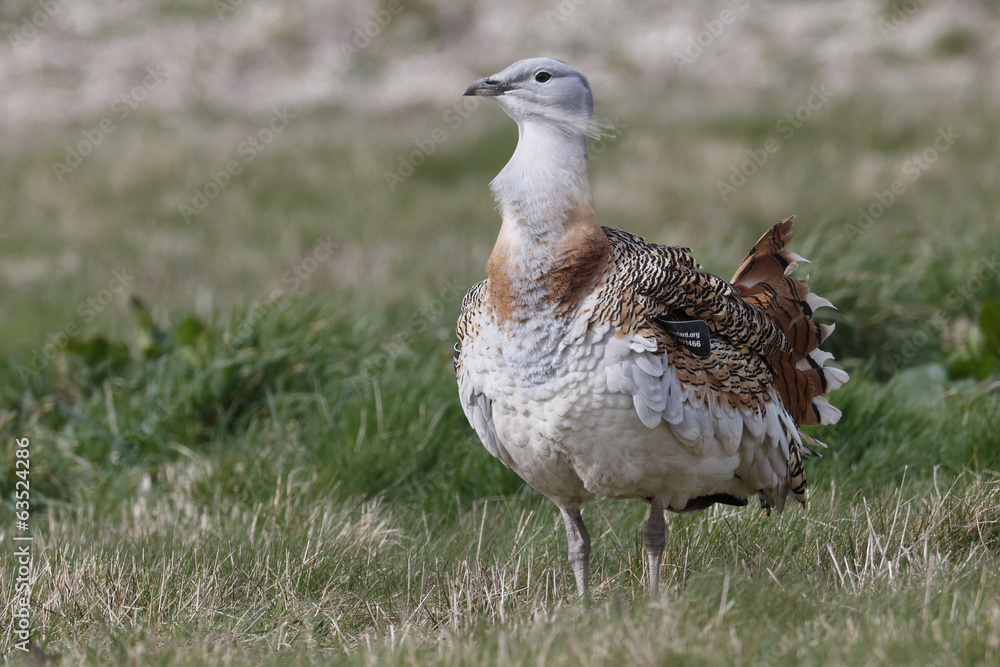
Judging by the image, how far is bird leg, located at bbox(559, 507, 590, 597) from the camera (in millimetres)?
3508

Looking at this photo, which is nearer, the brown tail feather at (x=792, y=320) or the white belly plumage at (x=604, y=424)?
the white belly plumage at (x=604, y=424)

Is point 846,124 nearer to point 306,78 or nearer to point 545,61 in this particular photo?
point 545,61

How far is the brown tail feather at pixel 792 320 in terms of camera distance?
389cm

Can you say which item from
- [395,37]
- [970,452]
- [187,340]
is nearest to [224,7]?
[395,37]

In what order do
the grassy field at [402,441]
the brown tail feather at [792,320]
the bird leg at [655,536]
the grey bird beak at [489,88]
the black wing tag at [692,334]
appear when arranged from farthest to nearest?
the brown tail feather at [792,320] → the bird leg at [655,536] → the grey bird beak at [489,88] → the black wing tag at [692,334] → the grassy field at [402,441]

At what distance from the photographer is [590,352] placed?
3.06 meters

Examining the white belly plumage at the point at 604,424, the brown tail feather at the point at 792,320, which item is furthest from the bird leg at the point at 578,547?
the brown tail feather at the point at 792,320

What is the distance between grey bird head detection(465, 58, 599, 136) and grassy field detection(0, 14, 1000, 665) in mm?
1381

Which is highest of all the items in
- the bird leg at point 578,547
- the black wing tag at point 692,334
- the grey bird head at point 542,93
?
the grey bird head at point 542,93

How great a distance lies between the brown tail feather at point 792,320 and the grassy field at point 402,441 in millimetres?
407

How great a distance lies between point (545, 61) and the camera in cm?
333

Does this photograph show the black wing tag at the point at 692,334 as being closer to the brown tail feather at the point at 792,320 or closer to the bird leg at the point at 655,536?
the bird leg at the point at 655,536

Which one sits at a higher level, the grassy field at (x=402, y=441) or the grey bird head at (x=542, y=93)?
the grey bird head at (x=542, y=93)

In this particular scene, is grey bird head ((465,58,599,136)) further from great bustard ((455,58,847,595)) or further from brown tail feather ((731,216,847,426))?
brown tail feather ((731,216,847,426))
